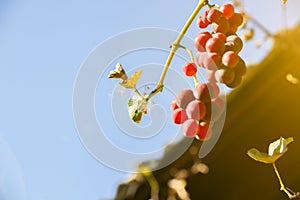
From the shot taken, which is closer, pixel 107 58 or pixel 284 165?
pixel 107 58

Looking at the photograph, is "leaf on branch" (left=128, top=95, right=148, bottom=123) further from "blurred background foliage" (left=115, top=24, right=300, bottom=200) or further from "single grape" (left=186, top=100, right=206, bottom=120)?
"blurred background foliage" (left=115, top=24, right=300, bottom=200)

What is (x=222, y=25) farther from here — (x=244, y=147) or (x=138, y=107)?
(x=244, y=147)

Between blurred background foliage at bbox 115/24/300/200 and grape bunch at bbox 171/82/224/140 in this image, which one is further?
blurred background foliage at bbox 115/24/300/200

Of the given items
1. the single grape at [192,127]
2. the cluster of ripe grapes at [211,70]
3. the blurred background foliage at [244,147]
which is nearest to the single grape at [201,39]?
the cluster of ripe grapes at [211,70]

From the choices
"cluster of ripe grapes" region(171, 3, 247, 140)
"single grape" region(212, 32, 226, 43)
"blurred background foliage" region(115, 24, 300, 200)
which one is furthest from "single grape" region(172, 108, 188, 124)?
"blurred background foliage" region(115, 24, 300, 200)

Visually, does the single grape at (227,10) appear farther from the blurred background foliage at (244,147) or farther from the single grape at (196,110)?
the blurred background foliage at (244,147)

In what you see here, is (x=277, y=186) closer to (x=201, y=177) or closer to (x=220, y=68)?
(x=201, y=177)

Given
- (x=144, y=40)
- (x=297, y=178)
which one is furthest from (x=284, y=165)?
(x=144, y=40)
